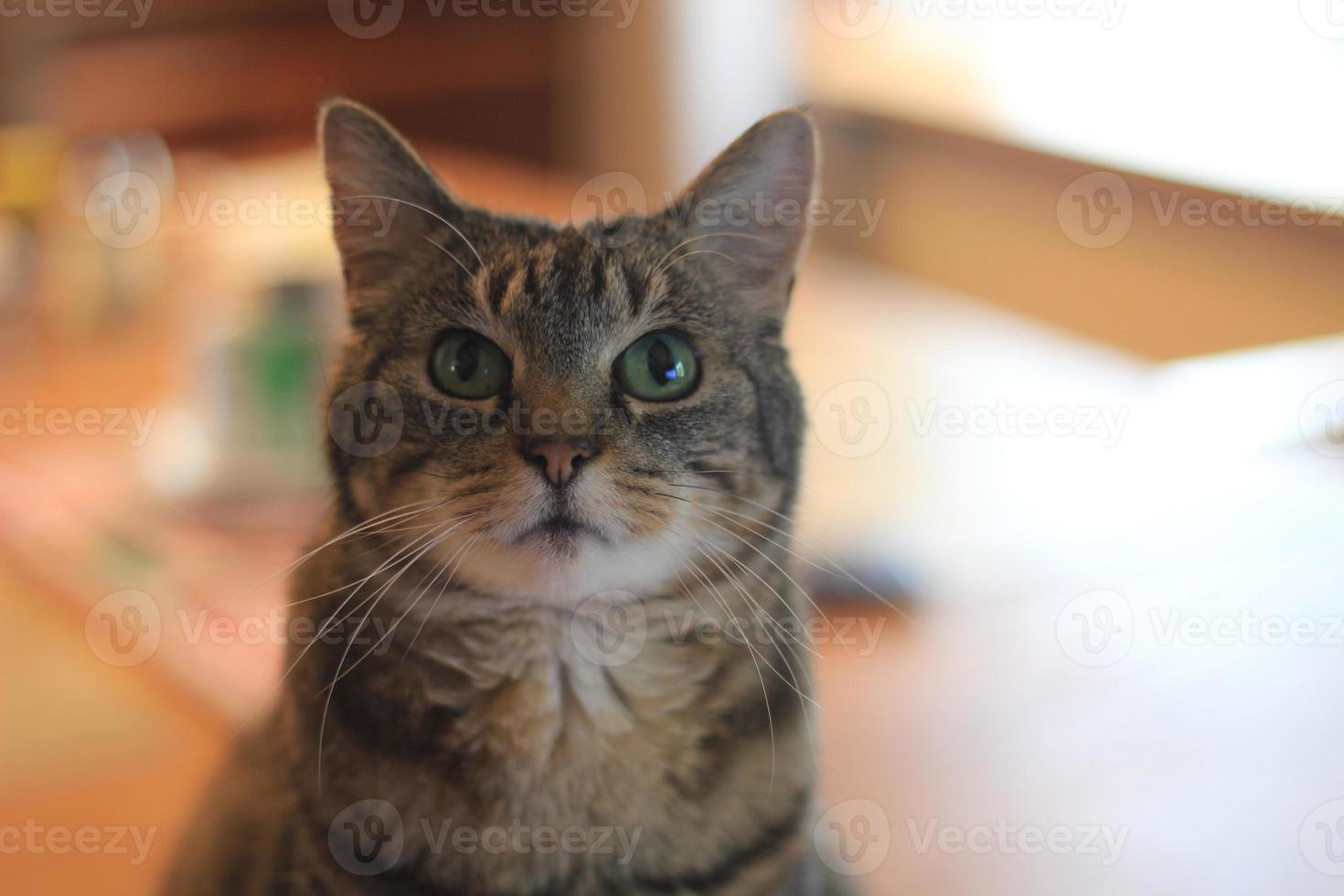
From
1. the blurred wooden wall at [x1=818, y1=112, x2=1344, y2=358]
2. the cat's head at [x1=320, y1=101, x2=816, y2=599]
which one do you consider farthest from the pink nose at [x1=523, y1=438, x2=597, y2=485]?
the blurred wooden wall at [x1=818, y1=112, x2=1344, y2=358]

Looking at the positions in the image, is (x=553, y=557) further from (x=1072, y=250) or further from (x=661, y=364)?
(x=1072, y=250)

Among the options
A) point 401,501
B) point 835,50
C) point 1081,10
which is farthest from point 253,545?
point 835,50

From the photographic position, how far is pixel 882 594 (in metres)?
1.26

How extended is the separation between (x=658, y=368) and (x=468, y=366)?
11cm

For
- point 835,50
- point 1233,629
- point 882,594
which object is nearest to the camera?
point 1233,629

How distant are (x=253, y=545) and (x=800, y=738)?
0.90 metres

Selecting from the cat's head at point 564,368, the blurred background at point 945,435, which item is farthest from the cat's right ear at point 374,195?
the blurred background at point 945,435

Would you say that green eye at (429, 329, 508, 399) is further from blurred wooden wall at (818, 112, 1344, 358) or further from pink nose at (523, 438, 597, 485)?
blurred wooden wall at (818, 112, 1344, 358)

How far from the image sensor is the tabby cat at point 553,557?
707 millimetres

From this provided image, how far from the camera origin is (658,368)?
2.43 feet

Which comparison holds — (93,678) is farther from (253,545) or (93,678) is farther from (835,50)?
(835,50)

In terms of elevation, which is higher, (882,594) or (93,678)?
(882,594)

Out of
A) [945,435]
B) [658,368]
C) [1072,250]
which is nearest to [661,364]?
[658,368]

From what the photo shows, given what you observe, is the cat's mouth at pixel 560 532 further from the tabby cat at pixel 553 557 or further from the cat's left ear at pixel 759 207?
the cat's left ear at pixel 759 207
